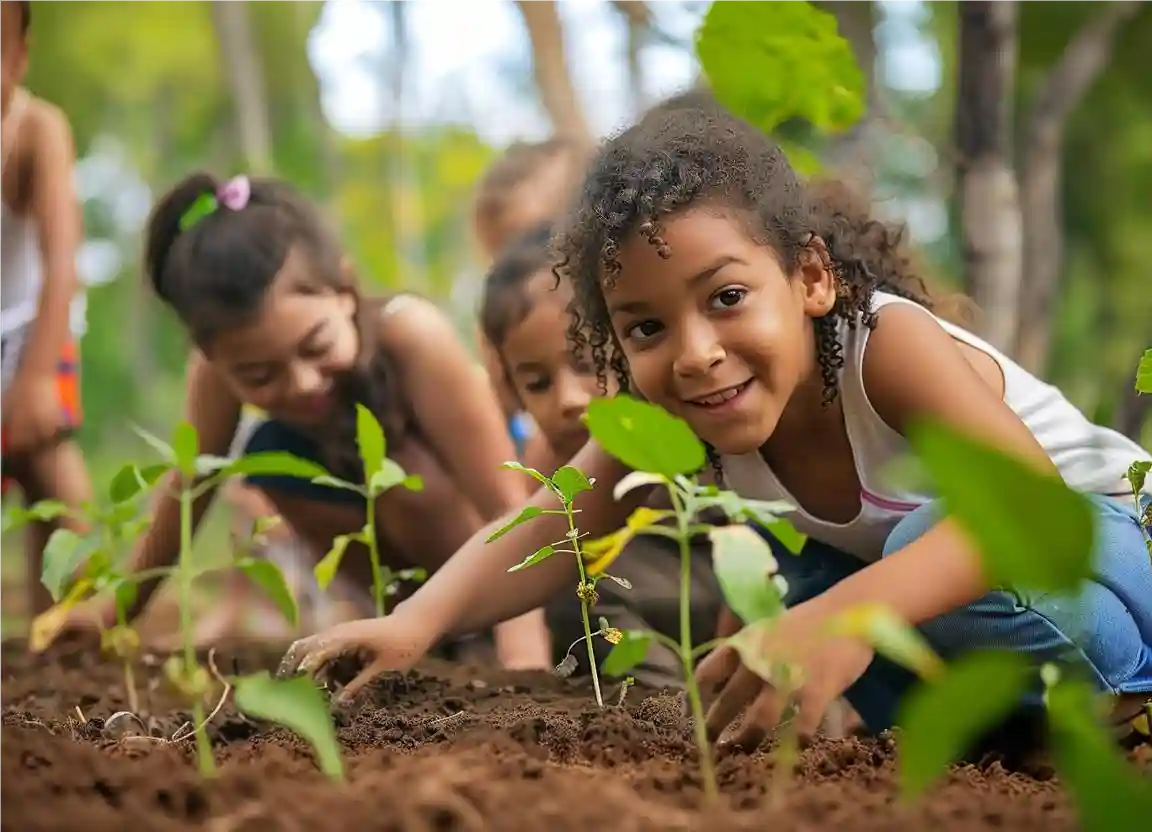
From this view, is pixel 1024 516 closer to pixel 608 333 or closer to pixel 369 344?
pixel 608 333

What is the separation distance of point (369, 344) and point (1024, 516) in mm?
1628

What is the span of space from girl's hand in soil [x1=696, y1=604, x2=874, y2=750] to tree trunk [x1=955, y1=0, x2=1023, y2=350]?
1144 millimetres

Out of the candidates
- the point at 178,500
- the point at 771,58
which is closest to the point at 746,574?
the point at 771,58

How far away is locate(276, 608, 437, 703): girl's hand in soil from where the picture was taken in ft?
3.91

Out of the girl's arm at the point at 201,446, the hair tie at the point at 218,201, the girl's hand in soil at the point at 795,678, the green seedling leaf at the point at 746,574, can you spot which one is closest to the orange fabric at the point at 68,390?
the girl's arm at the point at 201,446

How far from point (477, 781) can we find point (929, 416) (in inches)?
23.0

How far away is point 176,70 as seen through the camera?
368 inches

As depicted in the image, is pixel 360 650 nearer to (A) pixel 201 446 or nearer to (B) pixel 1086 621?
(B) pixel 1086 621

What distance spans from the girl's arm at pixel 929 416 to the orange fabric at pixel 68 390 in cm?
174

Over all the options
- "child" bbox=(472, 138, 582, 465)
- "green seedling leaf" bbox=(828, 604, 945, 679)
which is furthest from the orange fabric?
"green seedling leaf" bbox=(828, 604, 945, 679)

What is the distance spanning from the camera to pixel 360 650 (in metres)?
1.24

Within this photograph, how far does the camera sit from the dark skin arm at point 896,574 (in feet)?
2.68

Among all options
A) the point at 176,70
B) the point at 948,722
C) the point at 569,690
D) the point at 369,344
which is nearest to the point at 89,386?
the point at 176,70

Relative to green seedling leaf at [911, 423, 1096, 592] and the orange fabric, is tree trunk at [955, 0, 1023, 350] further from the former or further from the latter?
the orange fabric
